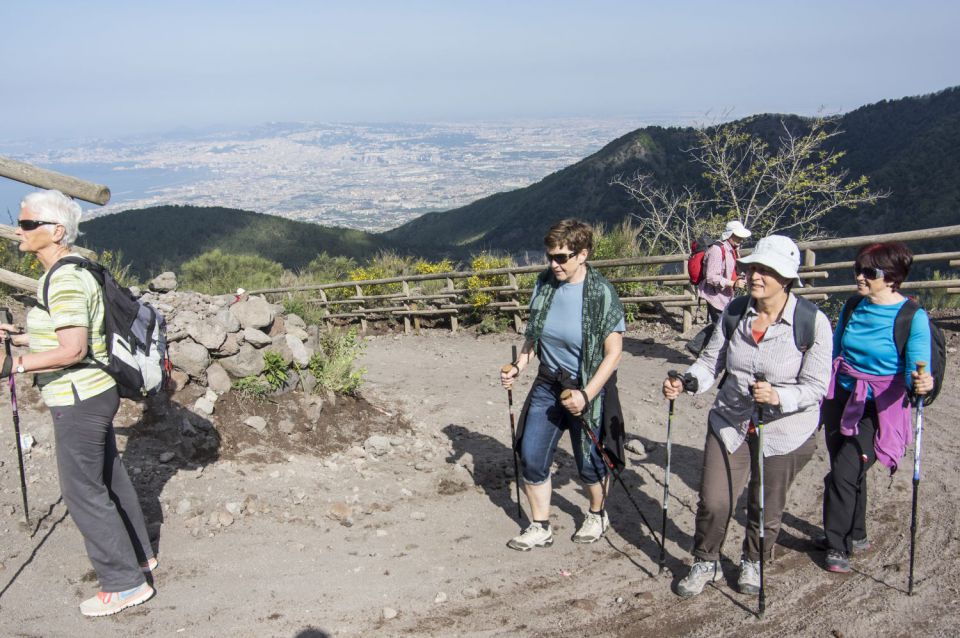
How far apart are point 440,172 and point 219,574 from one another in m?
122

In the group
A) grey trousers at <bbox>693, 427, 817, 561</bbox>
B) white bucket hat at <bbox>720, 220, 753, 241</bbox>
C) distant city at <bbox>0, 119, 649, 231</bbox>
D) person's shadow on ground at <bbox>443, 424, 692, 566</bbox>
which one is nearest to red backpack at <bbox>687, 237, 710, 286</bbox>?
white bucket hat at <bbox>720, 220, 753, 241</bbox>

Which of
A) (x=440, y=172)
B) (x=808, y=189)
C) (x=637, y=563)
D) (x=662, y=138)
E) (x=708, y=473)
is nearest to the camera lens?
(x=708, y=473)

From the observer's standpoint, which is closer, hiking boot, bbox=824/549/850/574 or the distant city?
hiking boot, bbox=824/549/850/574

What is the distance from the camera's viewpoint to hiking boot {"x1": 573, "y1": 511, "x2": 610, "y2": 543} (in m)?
4.56

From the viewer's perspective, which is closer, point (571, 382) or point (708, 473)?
point (708, 473)

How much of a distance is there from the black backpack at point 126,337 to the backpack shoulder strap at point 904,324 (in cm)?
386

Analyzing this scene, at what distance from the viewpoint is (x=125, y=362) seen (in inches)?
142

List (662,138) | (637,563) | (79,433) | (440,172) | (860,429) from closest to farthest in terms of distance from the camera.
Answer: (79,433) → (860,429) → (637,563) → (662,138) → (440,172)

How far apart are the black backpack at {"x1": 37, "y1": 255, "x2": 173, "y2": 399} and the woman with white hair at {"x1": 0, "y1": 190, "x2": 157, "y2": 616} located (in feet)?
0.10

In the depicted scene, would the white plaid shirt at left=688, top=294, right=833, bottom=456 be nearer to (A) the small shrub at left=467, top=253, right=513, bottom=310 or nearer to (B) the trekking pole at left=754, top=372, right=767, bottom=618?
(B) the trekking pole at left=754, top=372, right=767, bottom=618

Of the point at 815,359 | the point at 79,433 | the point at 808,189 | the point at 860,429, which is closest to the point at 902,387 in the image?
the point at 860,429

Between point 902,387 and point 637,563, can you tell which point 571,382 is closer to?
point 637,563

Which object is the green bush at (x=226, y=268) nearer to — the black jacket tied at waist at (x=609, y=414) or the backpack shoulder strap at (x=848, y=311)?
the black jacket tied at waist at (x=609, y=414)

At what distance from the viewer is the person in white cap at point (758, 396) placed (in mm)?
3500
